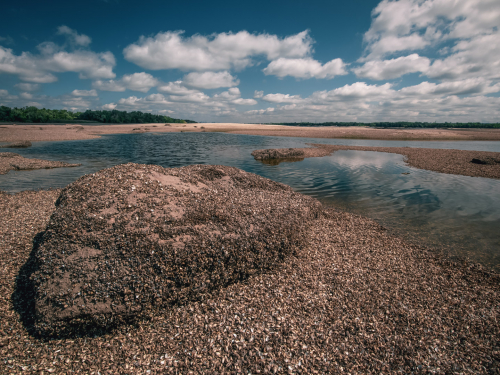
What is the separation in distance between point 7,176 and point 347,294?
24704mm

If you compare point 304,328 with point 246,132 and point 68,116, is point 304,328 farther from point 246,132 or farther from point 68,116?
point 68,116

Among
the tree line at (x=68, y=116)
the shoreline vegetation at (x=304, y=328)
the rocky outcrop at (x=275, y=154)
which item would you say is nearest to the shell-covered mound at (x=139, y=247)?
the shoreline vegetation at (x=304, y=328)

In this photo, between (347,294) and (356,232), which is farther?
(356,232)

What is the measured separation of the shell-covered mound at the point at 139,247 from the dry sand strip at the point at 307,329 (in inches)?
16.3

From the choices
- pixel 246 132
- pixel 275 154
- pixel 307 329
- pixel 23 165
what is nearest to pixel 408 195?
pixel 307 329

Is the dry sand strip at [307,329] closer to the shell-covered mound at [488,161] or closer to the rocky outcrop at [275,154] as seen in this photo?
the rocky outcrop at [275,154]

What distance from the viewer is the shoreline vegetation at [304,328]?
4.50 meters

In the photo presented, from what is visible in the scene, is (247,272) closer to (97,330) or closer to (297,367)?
(297,367)

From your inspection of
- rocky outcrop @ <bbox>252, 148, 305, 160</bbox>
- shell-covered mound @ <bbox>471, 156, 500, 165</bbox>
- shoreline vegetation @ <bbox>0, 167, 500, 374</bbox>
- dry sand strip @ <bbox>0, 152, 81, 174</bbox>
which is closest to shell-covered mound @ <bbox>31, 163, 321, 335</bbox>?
shoreline vegetation @ <bbox>0, 167, 500, 374</bbox>

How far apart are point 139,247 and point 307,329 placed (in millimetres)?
4406

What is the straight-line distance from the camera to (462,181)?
2022cm

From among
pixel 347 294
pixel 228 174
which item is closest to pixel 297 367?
pixel 347 294

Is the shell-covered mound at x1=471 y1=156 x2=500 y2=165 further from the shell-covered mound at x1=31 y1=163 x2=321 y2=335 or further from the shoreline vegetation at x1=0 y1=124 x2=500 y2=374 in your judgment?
the shell-covered mound at x1=31 y1=163 x2=321 y2=335

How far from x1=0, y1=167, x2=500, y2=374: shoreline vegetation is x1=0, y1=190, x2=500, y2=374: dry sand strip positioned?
0.07 feet
